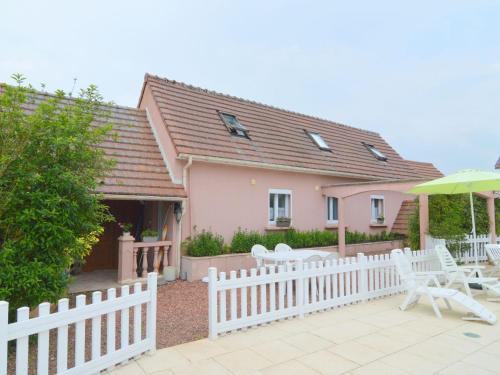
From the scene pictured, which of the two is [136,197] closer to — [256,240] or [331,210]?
[256,240]

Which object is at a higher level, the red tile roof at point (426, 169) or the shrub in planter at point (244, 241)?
the red tile roof at point (426, 169)

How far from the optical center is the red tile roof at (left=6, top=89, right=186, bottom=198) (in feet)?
29.7

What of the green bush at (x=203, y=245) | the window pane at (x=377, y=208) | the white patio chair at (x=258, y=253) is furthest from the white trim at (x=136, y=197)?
the window pane at (x=377, y=208)

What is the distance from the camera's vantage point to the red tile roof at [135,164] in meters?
9.05

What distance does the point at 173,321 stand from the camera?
233 inches

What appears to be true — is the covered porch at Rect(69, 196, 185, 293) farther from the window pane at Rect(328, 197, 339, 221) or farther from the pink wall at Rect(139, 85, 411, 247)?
the window pane at Rect(328, 197, 339, 221)

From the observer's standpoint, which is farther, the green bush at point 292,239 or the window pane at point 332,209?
the window pane at point 332,209

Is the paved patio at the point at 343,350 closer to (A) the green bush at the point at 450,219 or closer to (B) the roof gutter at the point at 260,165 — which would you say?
(A) the green bush at the point at 450,219

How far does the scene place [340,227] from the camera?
12.5 m

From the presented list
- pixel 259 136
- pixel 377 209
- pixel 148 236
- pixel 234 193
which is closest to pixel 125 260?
pixel 148 236

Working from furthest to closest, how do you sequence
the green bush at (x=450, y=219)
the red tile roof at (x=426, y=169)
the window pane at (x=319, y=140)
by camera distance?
the red tile roof at (x=426, y=169), the window pane at (x=319, y=140), the green bush at (x=450, y=219)

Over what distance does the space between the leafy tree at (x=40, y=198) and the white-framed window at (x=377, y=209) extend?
46.1 ft

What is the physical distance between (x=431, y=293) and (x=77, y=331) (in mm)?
5638

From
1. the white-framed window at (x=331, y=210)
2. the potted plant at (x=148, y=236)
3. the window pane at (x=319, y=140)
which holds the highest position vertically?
the window pane at (x=319, y=140)
